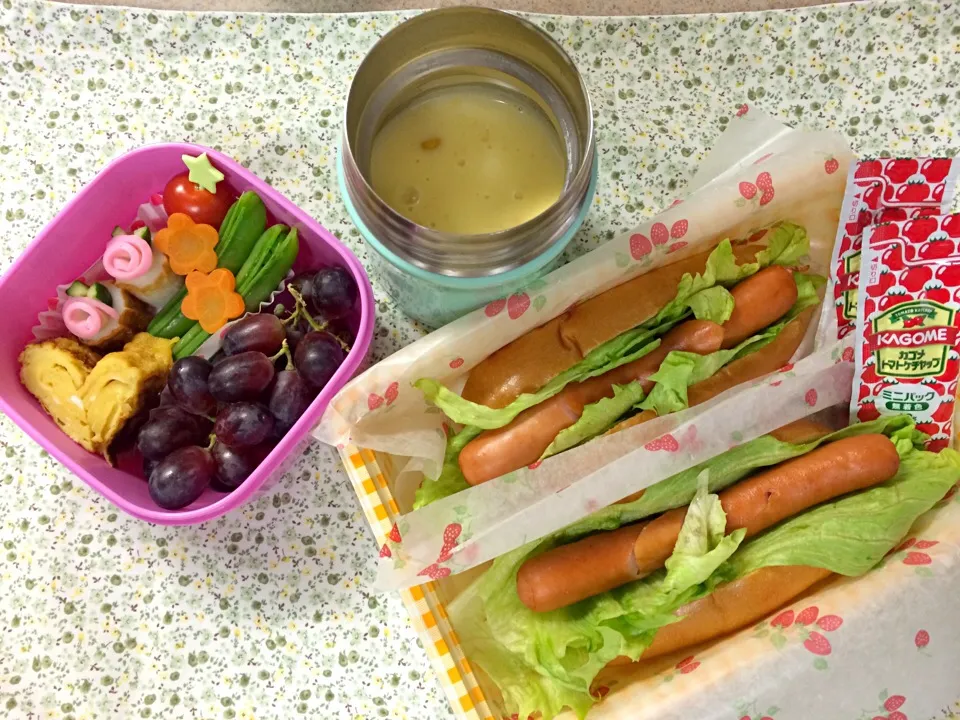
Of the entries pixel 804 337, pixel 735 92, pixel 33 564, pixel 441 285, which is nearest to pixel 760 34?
pixel 735 92

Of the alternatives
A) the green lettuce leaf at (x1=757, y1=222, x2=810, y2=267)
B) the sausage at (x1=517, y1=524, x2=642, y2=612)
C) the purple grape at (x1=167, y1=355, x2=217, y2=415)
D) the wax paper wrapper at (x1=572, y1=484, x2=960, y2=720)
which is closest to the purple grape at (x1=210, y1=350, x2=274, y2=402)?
the purple grape at (x1=167, y1=355, x2=217, y2=415)

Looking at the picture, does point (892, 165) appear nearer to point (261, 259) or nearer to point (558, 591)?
point (558, 591)

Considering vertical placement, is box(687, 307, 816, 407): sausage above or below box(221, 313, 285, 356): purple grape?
below

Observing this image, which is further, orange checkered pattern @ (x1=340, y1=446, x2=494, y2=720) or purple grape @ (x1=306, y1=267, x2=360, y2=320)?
purple grape @ (x1=306, y1=267, x2=360, y2=320)

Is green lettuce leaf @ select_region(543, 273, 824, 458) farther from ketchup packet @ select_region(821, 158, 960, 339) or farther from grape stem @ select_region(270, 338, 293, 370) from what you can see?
grape stem @ select_region(270, 338, 293, 370)

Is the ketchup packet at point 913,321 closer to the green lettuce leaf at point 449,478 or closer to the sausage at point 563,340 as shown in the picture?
the sausage at point 563,340

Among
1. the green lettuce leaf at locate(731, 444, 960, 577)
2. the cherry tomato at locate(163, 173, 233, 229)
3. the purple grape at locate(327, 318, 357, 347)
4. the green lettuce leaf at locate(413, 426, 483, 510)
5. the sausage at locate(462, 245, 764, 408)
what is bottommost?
the green lettuce leaf at locate(731, 444, 960, 577)
